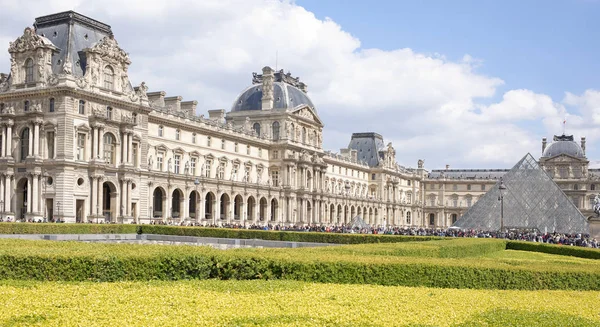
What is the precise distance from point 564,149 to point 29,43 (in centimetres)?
10568

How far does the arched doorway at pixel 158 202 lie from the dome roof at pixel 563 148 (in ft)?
294

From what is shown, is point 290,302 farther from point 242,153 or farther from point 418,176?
point 418,176

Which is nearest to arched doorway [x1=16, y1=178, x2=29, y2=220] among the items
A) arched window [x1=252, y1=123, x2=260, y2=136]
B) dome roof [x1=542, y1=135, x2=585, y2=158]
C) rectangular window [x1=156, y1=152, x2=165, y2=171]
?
rectangular window [x1=156, y1=152, x2=165, y2=171]

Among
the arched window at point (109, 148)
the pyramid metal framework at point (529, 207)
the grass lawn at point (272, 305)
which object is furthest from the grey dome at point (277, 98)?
the grass lawn at point (272, 305)

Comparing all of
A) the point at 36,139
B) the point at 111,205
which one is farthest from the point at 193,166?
the point at 36,139

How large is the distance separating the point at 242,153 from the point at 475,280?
209ft

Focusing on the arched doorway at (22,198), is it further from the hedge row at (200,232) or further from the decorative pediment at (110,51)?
the decorative pediment at (110,51)

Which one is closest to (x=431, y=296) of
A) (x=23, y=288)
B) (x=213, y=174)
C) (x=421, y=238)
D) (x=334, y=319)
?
(x=334, y=319)

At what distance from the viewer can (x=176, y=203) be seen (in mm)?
68688

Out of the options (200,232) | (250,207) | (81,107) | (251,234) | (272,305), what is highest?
(81,107)

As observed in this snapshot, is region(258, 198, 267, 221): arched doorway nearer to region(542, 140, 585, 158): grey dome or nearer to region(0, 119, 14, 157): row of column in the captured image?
region(0, 119, 14, 157): row of column

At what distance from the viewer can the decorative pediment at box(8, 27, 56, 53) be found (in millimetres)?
52406

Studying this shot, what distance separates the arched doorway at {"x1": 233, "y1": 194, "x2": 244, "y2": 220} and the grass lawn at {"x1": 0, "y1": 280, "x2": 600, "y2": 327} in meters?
61.4

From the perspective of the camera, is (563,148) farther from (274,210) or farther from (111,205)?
(111,205)
